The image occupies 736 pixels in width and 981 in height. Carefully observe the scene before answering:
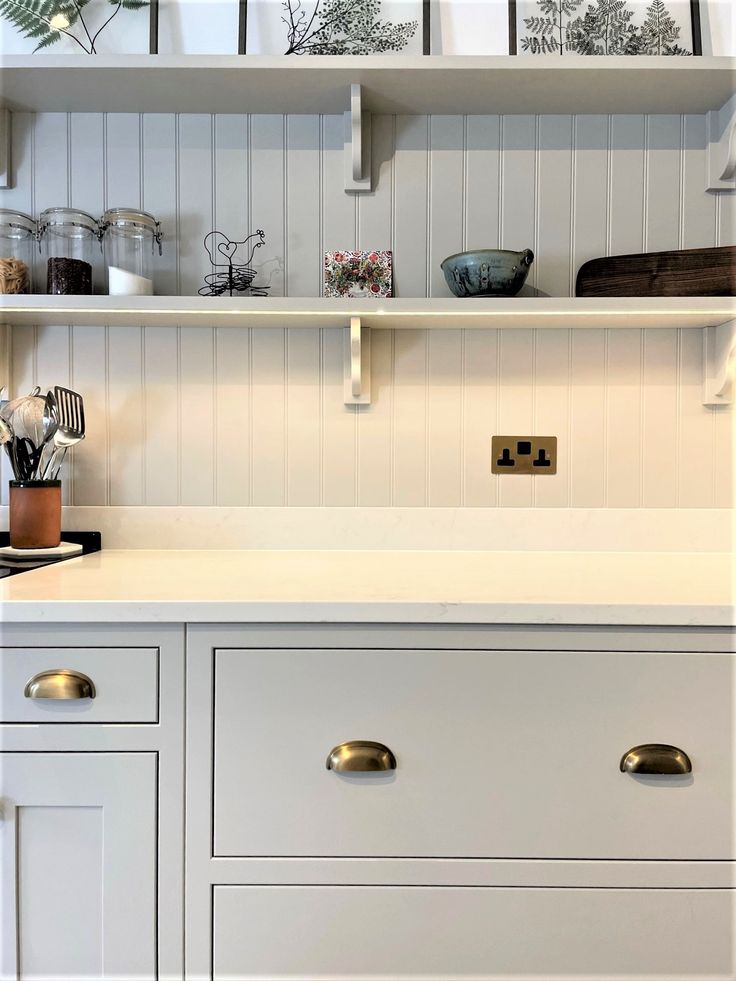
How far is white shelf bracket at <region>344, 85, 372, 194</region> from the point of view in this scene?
5.03ft

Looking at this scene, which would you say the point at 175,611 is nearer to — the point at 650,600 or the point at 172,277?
the point at 650,600

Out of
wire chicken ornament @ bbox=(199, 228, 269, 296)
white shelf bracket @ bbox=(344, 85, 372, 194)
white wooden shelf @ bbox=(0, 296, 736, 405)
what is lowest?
white wooden shelf @ bbox=(0, 296, 736, 405)

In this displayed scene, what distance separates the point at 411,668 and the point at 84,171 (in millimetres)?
1338

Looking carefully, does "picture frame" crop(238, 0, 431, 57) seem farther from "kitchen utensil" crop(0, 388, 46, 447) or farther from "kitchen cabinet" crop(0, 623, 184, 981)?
"kitchen cabinet" crop(0, 623, 184, 981)

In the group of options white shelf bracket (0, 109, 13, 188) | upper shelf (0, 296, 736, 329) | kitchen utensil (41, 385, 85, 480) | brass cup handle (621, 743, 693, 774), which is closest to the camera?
brass cup handle (621, 743, 693, 774)

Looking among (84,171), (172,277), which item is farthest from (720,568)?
(84,171)

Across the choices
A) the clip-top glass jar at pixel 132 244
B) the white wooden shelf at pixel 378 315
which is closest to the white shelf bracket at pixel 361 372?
the white wooden shelf at pixel 378 315

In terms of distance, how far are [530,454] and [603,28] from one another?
3.07ft

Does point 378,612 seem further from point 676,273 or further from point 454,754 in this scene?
point 676,273

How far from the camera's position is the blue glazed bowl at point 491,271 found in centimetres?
143

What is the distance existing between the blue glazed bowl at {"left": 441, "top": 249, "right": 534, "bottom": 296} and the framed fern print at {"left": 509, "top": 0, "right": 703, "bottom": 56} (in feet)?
1.72

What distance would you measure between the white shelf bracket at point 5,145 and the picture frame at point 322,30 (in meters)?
0.54

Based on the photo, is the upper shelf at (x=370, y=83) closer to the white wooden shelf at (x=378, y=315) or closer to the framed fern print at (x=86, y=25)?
the framed fern print at (x=86, y=25)

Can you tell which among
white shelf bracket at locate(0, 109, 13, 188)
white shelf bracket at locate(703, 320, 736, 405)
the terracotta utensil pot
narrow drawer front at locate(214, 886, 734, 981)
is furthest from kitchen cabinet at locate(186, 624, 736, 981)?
white shelf bracket at locate(0, 109, 13, 188)
